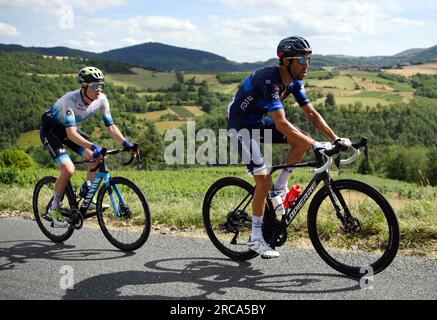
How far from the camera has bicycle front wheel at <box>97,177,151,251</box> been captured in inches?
219

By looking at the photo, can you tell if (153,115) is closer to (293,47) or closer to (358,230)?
(293,47)

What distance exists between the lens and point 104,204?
5.96 metres

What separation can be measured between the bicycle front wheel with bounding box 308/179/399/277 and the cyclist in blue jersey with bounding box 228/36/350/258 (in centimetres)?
50

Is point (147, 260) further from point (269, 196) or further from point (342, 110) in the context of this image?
point (342, 110)

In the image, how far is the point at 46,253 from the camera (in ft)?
18.2

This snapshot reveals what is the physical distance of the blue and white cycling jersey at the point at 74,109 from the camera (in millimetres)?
5781

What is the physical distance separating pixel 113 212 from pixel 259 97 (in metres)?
2.70

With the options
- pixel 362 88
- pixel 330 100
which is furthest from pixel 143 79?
pixel 362 88

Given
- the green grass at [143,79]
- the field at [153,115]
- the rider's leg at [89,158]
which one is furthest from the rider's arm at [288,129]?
the green grass at [143,79]

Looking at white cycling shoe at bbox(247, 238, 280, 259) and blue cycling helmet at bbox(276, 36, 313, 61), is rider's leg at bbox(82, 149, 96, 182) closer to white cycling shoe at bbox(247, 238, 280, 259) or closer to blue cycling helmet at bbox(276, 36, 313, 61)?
white cycling shoe at bbox(247, 238, 280, 259)

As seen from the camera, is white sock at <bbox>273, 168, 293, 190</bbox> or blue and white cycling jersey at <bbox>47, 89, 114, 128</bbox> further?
blue and white cycling jersey at <bbox>47, 89, 114, 128</bbox>

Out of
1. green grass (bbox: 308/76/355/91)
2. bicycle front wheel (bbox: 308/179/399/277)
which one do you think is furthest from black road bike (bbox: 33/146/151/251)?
green grass (bbox: 308/76/355/91)

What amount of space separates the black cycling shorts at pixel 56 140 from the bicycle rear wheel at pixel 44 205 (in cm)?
60
